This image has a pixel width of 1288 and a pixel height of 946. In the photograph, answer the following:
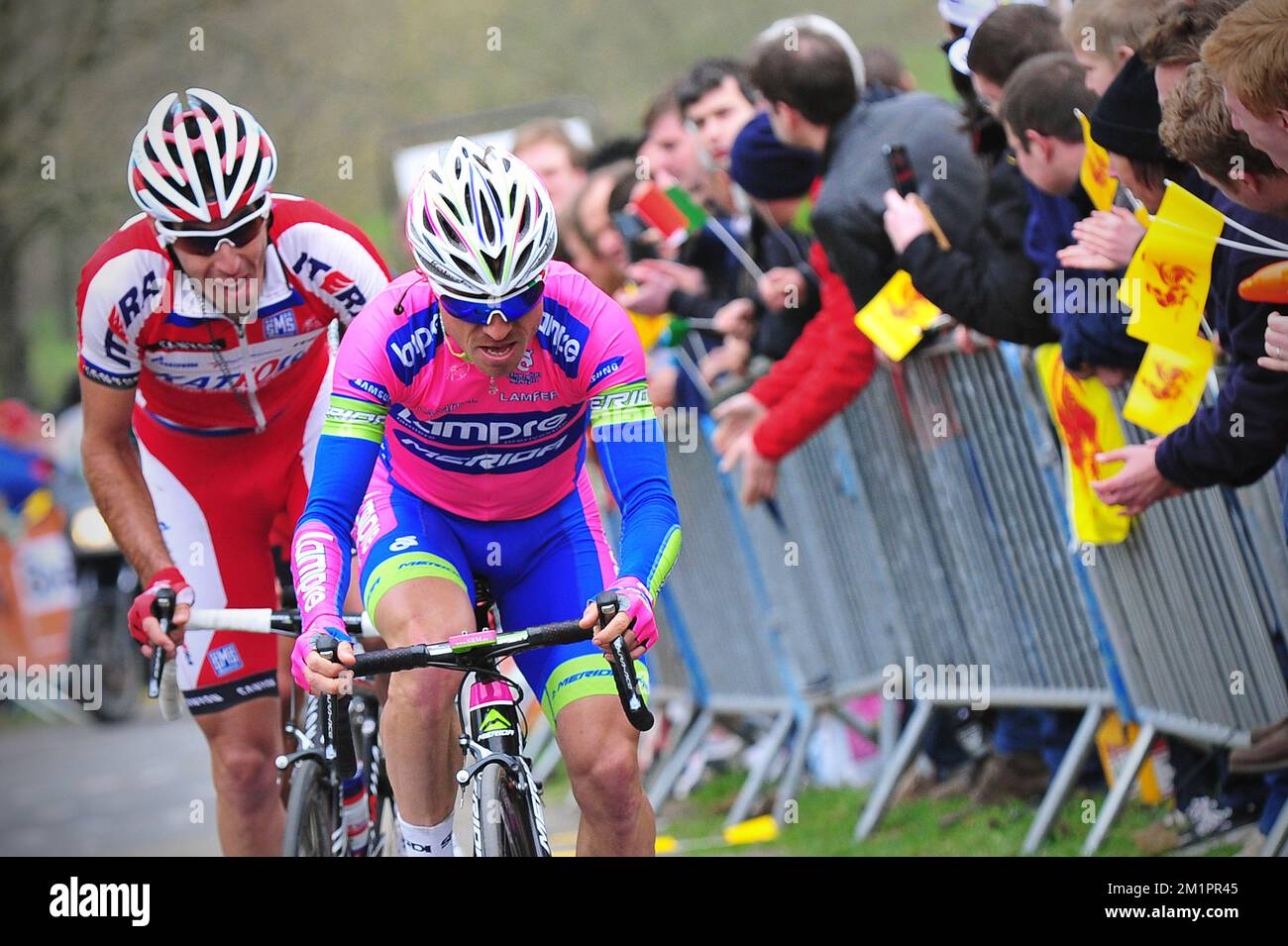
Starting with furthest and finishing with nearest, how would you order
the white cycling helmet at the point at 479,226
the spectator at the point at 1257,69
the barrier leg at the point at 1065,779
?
the barrier leg at the point at 1065,779 < the white cycling helmet at the point at 479,226 < the spectator at the point at 1257,69

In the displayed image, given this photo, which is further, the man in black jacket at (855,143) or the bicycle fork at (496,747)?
the man in black jacket at (855,143)

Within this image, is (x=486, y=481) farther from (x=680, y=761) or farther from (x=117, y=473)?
(x=680, y=761)

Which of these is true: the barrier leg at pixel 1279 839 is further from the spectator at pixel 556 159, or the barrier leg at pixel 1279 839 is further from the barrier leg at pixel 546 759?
the spectator at pixel 556 159

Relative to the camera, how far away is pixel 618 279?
1073cm

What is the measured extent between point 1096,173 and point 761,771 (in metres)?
4.21

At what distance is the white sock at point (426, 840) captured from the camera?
5293 millimetres

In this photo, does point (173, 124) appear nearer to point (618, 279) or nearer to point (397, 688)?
point (397, 688)

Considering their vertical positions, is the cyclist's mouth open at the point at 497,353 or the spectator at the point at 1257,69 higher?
the spectator at the point at 1257,69

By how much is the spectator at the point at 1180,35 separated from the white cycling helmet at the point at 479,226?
173 centimetres

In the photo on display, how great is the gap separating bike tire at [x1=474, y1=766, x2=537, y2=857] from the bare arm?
168cm

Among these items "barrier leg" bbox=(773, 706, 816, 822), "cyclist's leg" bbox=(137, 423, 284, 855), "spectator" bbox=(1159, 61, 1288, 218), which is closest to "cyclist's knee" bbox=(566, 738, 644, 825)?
"cyclist's leg" bbox=(137, 423, 284, 855)

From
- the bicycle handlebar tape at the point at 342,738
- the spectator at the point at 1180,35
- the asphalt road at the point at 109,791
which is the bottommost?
the asphalt road at the point at 109,791

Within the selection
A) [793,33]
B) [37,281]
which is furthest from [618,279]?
[37,281]
